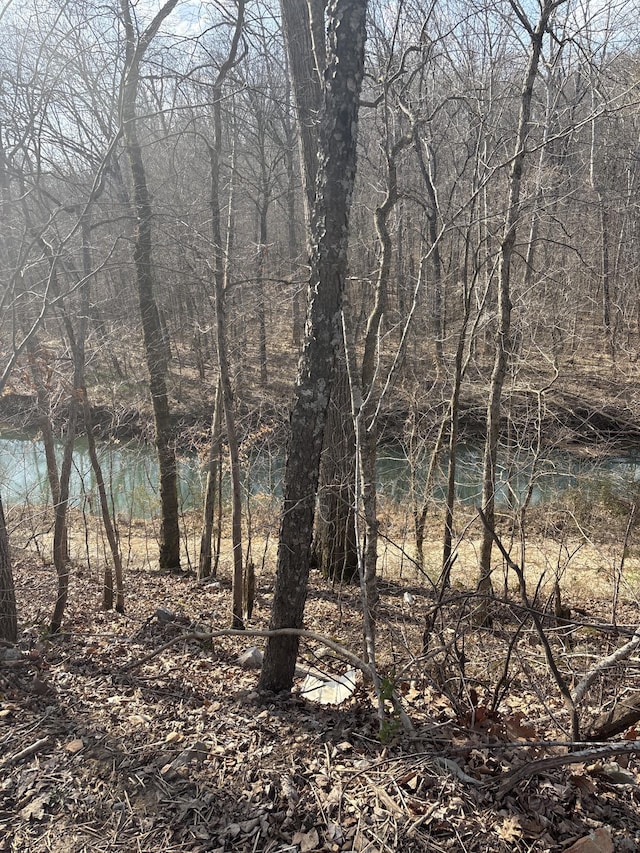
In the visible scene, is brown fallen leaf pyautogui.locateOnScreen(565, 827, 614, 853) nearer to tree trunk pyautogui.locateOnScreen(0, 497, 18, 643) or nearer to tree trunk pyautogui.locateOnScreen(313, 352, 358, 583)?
tree trunk pyautogui.locateOnScreen(0, 497, 18, 643)

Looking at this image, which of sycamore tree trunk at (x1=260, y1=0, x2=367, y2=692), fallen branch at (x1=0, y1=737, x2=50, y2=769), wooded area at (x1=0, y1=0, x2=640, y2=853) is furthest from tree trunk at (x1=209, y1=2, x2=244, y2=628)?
fallen branch at (x1=0, y1=737, x2=50, y2=769)

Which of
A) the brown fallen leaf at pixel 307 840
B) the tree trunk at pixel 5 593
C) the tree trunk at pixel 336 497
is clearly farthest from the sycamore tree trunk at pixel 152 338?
the brown fallen leaf at pixel 307 840

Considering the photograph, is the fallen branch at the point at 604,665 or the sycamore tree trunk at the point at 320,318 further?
the sycamore tree trunk at the point at 320,318

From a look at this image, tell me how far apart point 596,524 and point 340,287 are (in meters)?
11.9

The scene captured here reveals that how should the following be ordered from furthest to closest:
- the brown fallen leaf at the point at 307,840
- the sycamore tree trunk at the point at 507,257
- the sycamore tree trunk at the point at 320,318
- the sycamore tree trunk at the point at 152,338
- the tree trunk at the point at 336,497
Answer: the sycamore tree trunk at the point at 152,338
the tree trunk at the point at 336,497
the sycamore tree trunk at the point at 507,257
the sycamore tree trunk at the point at 320,318
the brown fallen leaf at the point at 307,840

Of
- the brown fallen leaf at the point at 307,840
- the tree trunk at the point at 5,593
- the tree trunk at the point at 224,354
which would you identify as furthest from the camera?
the tree trunk at the point at 224,354

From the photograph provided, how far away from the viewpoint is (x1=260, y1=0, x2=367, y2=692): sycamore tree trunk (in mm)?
3359

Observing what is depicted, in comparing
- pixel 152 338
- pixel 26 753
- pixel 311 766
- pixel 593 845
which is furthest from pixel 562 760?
pixel 152 338

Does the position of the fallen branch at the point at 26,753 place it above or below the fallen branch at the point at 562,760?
below

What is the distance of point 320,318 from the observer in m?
3.55

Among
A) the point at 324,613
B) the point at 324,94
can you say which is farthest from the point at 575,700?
the point at 324,613

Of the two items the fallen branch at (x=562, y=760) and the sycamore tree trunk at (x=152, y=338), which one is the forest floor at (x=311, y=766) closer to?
the fallen branch at (x=562, y=760)

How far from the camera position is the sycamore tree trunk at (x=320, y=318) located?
3359 millimetres

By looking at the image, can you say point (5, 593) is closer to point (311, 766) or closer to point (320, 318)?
point (311, 766)
